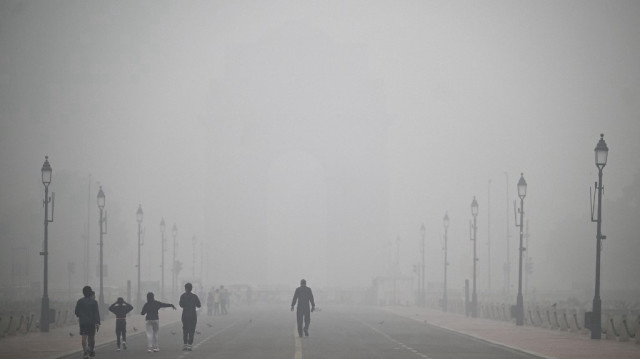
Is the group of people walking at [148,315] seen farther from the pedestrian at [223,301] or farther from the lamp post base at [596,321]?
the pedestrian at [223,301]

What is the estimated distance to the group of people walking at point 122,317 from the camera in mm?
29484

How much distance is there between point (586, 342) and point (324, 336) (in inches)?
454

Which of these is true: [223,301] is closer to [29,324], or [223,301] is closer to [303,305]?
[29,324]

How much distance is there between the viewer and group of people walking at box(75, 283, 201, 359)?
96.7 ft

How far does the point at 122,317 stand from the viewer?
34438mm

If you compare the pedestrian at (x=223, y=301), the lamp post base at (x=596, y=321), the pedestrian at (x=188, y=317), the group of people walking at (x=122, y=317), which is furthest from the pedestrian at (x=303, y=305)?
the pedestrian at (x=223, y=301)

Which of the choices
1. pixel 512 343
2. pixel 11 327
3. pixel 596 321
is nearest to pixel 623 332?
pixel 596 321

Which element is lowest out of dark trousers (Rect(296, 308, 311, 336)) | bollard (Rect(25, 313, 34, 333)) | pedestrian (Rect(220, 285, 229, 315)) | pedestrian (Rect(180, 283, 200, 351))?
pedestrian (Rect(220, 285, 229, 315))

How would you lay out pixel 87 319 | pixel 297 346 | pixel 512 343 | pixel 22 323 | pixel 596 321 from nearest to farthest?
pixel 87 319, pixel 297 346, pixel 512 343, pixel 596 321, pixel 22 323

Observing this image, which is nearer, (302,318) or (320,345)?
(320,345)

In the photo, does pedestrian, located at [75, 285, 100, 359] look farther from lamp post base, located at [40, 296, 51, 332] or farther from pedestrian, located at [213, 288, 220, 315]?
pedestrian, located at [213, 288, 220, 315]

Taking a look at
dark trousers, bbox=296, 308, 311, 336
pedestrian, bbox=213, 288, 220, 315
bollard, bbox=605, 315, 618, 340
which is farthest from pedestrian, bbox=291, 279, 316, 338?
pedestrian, bbox=213, 288, 220, 315

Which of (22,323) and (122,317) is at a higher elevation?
(122,317)

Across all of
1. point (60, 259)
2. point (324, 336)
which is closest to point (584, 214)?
point (60, 259)
